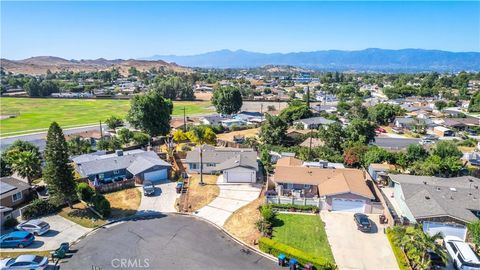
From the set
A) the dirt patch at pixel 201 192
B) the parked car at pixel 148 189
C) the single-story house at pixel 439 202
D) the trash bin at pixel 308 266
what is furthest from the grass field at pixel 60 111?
the single-story house at pixel 439 202

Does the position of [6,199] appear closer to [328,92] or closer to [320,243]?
[320,243]

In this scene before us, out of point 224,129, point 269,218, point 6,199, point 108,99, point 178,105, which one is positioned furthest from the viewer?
point 108,99

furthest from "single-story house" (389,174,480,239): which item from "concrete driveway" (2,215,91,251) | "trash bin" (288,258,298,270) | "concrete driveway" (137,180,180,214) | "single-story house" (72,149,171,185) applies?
"concrete driveway" (2,215,91,251)

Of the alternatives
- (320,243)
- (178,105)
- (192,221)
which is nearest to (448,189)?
(320,243)

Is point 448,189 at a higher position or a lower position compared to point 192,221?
higher

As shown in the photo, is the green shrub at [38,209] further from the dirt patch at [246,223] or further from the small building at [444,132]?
the small building at [444,132]

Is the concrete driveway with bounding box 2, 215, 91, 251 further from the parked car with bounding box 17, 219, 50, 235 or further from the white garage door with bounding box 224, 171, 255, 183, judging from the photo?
the white garage door with bounding box 224, 171, 255, 183

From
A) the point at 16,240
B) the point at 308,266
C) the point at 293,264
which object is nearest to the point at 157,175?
the point at 16,240
